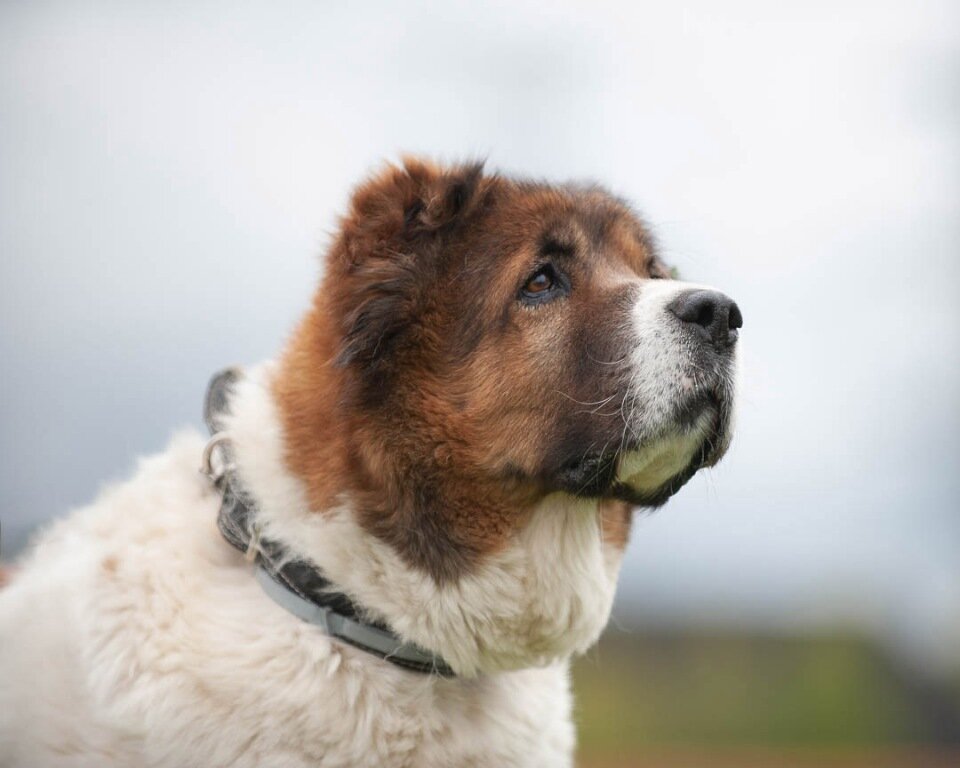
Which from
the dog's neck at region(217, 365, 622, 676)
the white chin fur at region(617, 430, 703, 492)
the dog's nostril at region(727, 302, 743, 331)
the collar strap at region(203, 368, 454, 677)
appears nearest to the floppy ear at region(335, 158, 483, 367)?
the dog's neck at region(217, 365, 622, 676)

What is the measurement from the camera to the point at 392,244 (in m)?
4.75

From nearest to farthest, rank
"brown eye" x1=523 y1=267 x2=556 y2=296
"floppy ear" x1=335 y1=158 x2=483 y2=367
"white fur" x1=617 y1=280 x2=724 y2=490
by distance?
"white fur" x1=617 y1=280 x2=724 y2=490, "floppy ear" x1=335 y1=158 x2=483 y2=367, "brown eye" x1=523 y1=267 x2=556 y2=296

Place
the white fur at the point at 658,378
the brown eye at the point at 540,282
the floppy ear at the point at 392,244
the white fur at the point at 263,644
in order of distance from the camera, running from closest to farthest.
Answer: the white fur at the point at 263,644 → the white fur at the point at 658,378 → the floppy ear at the point at 392,244 → the brown eye at the point at 540,282

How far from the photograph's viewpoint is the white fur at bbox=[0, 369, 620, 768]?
13.7 ft

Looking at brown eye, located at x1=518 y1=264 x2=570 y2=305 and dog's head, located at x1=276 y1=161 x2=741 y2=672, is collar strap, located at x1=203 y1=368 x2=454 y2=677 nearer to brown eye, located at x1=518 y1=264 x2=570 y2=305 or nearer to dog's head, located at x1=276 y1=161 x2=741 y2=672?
dog's head, located at x1=276 y1=161 x2=741 y2=672

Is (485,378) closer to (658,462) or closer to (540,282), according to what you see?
(540,282)

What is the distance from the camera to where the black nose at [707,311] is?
4266 millimetres

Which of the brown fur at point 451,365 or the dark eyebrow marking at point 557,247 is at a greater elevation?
the dark eyebrow marking at point 557,247

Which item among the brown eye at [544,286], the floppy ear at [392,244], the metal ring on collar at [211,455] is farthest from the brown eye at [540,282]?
the metal ring on collar at [211,455]

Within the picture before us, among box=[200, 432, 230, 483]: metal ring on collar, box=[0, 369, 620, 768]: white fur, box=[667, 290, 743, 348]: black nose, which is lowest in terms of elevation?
box=[0, 369, 620, 768]: white fur

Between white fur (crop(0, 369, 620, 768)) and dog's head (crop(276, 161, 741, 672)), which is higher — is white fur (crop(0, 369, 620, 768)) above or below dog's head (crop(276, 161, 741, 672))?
below

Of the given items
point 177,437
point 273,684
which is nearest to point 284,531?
point 273,684

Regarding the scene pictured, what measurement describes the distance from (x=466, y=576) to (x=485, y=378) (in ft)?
2.64

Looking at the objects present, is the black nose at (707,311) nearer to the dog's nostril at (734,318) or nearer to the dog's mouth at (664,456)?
the dog's nostril at (734,318)
